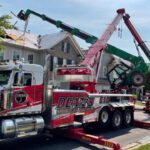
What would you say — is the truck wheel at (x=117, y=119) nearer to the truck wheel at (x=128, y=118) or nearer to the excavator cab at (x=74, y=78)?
the truck wheel at (x=128, y=118)

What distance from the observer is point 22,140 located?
12.3m

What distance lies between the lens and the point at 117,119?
15055 millimetres

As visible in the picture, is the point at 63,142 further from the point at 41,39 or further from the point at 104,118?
the point at 41,39

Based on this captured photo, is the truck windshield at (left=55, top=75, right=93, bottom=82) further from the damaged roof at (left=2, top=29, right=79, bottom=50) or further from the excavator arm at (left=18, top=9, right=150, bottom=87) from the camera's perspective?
the damaged roof at (left=2, top=29, right=79, bottom=50)

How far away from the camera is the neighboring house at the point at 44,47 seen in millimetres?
35156

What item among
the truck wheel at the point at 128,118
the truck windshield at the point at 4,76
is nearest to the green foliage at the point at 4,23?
the truck windshield at the point at 4,76

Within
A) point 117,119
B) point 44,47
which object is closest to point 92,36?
point 117,119

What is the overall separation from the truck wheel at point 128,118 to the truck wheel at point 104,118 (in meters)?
1.29

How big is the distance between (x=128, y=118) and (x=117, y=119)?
864 mm

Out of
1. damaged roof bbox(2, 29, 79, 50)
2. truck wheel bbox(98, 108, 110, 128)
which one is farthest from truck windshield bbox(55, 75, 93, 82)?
damaged roof bbox(2, 29, 79, 50)

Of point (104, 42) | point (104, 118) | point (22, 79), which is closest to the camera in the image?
point (22, 79)

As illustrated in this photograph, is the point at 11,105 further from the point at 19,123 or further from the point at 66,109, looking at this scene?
the point at 66,109

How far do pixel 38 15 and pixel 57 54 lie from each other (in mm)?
14043

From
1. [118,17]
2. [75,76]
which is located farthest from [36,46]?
[75,76]
